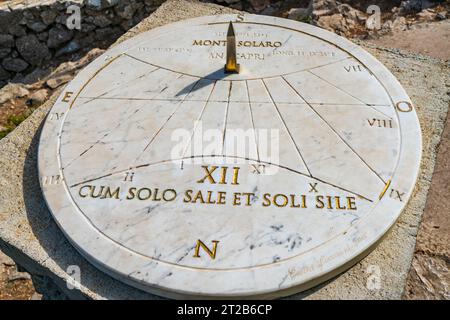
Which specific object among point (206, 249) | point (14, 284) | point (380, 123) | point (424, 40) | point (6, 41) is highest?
point (424, 40)

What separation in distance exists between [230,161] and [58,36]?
11.4 ft

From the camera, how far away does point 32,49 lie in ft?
17.9

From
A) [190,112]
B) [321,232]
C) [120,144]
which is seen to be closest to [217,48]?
[190,112]

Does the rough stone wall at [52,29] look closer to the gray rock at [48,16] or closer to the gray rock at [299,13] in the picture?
the gray rock at [48,16]

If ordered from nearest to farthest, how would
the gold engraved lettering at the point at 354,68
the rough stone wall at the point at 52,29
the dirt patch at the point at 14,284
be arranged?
the gold engraved lettering at the point at 354,68 < the dirt patch at the point at 14,284 < the rough stone wall at the point at 52,29

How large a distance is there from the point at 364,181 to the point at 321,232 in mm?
441

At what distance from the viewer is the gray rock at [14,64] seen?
18.0ft

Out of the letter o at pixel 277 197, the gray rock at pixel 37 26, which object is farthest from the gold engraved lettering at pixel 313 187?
the gray rock at pixel 37 26

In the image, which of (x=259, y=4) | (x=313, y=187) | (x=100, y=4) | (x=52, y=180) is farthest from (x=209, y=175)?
(x=100, y=4)

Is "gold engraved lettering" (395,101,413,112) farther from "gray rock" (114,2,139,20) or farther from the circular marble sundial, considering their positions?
"gray rock" (114,2,139,20)

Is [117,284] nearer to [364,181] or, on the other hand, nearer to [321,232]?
[321,232]

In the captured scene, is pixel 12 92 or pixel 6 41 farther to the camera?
pixel 6 41

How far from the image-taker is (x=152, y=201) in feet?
8.89

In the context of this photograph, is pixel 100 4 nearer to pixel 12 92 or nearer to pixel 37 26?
pixel 37 26
